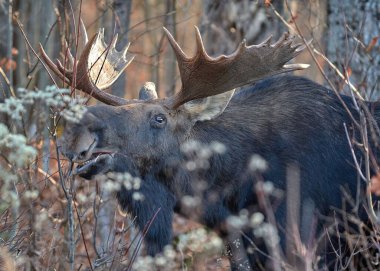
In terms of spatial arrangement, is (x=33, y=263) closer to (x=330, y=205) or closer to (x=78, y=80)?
(x=78, y=80)

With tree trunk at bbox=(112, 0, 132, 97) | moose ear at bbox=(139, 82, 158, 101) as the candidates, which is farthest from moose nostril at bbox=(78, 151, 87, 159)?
tree trunk at bbox=(112, 0, 132, 97)

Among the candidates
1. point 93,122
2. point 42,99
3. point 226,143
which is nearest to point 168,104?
point 226,143

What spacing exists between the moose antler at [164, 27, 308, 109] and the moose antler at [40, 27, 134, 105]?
1.84 ft

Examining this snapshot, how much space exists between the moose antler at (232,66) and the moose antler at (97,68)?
1.84ft

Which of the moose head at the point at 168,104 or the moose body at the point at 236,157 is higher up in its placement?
the moose head at the point at 168,104

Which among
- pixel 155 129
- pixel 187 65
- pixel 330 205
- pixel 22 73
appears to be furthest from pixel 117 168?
pixel 22 73

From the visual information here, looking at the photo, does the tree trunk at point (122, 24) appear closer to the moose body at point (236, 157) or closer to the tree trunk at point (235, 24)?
the moose body at point (236, 157)

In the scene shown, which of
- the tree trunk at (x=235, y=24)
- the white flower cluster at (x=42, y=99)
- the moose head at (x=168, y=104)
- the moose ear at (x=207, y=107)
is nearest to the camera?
the white flower cluster at (x=42, y=99)

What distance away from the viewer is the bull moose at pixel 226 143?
22.0 feet

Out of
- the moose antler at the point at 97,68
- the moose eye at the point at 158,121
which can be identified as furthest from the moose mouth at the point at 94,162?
the moose antler at the point at 97,68

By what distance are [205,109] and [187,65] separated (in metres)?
0.45

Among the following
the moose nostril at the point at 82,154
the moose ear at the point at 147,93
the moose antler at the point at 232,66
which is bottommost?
the moose nostril at the point at 82,154

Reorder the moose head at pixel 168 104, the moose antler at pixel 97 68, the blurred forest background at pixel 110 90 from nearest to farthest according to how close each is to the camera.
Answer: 1. the blurred forest background at pixel 110 90
2. the moose head at pixel 168 104
3. the moose antler at pixel 97 68

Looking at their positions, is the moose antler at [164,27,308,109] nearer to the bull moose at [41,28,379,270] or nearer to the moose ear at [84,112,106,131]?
the bull moose at [41,28,379,270]
